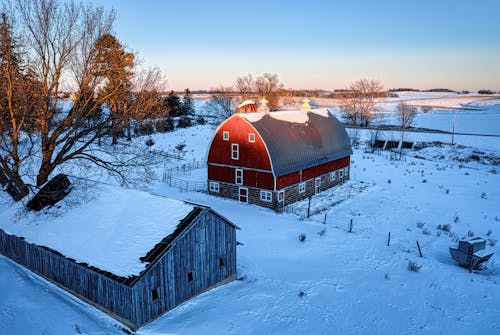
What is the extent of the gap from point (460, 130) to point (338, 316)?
73.8 m

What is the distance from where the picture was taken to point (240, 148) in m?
28.7

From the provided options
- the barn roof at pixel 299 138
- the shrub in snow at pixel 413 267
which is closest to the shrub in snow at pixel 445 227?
the shrub in snow at pixel 413 267

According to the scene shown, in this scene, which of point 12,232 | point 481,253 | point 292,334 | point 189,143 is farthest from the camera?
point 189,143

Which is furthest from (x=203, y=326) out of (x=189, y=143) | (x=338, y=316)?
(x=189, y=143)

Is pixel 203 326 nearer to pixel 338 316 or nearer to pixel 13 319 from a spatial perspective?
pixel 338 316

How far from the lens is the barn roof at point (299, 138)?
2788 cm

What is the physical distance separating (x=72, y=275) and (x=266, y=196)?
15.6 meters

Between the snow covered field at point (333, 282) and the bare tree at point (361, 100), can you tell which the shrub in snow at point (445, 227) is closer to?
the snow covered field at point (333, 282)

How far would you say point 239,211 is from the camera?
2683cm

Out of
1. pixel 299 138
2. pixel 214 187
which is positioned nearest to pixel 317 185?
pixel 299 138

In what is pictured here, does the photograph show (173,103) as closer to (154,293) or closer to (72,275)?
(72,275)

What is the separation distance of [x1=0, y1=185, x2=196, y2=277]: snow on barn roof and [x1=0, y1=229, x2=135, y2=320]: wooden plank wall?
16.8 inches

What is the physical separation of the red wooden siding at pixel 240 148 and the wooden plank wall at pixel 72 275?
15.4m

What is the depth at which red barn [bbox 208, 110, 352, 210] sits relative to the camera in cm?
2759
